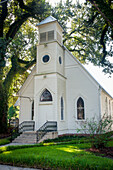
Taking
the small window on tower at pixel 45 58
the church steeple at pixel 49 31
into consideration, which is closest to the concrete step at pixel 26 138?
the small window on tower at pixel 45 58

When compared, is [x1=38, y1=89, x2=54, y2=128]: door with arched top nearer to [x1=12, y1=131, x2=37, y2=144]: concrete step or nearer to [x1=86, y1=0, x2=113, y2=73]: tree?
[x1=12, y1=131, x2=37, y2=144]: concrete step

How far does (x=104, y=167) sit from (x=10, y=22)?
21.4 meters

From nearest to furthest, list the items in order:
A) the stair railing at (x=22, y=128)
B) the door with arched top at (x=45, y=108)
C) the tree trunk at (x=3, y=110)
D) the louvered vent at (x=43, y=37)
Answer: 1. the stair railing at (x=22, y=128)
2. the door with arched top at (x=45, y=108)
3. the tree trunk at (x=3, y=110)
4. the louvered vent at (x=43, y=37)

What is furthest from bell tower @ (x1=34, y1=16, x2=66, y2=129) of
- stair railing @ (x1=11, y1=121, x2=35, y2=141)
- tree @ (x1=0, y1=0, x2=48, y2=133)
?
tree @ (x1=0, y1=0, x2=48, y2=133)

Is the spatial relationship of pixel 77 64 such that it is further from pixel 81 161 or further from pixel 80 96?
pixel 81 161

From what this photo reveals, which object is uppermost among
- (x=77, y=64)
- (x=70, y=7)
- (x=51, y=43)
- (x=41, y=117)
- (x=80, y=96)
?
(x=70, y=7)

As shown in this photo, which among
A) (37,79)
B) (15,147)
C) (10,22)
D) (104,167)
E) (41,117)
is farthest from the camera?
(10,22)

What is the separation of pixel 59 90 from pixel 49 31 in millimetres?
6500

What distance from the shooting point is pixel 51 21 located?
18.5m

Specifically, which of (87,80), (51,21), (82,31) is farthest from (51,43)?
(82,31)

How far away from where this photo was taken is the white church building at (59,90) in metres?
16.8

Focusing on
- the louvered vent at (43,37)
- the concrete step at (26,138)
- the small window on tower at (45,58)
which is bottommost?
the concrete step at (26,138)

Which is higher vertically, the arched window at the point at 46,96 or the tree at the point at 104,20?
the tree at the point at 104,20

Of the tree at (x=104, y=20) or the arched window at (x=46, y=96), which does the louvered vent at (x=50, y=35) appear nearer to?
the tree at (x=104, y=20)
